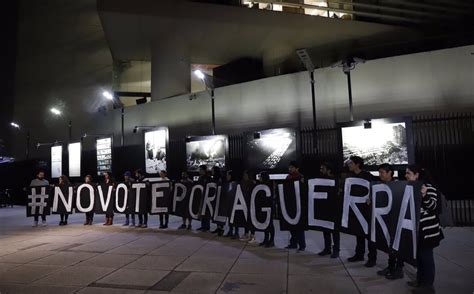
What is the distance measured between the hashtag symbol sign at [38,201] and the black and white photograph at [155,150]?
434cm

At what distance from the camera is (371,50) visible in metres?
19.1

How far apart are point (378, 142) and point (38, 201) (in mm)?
11768

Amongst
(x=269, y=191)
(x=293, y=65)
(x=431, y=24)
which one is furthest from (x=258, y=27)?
(x=269, y=191)

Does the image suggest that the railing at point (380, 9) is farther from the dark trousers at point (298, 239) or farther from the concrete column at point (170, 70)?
the dark trousers at point (298, 239)

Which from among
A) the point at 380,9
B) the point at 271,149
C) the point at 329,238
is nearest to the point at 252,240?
the point at 329,238

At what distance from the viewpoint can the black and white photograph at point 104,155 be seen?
16.3 metres

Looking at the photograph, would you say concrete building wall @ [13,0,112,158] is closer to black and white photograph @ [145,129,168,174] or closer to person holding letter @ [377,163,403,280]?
black and white photograph @ [145,129,168,174]

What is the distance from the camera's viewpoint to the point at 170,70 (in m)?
19.2

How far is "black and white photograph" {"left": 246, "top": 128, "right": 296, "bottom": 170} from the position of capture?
11992mm

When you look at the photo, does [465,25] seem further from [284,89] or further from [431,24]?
[284,89]

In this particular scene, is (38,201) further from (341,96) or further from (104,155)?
(341,96)

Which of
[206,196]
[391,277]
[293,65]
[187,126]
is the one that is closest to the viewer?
[391,277]

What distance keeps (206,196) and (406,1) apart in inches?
665

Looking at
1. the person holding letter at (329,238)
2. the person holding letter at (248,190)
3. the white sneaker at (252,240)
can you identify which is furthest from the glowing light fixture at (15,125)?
the person holding letter at (329,238)
